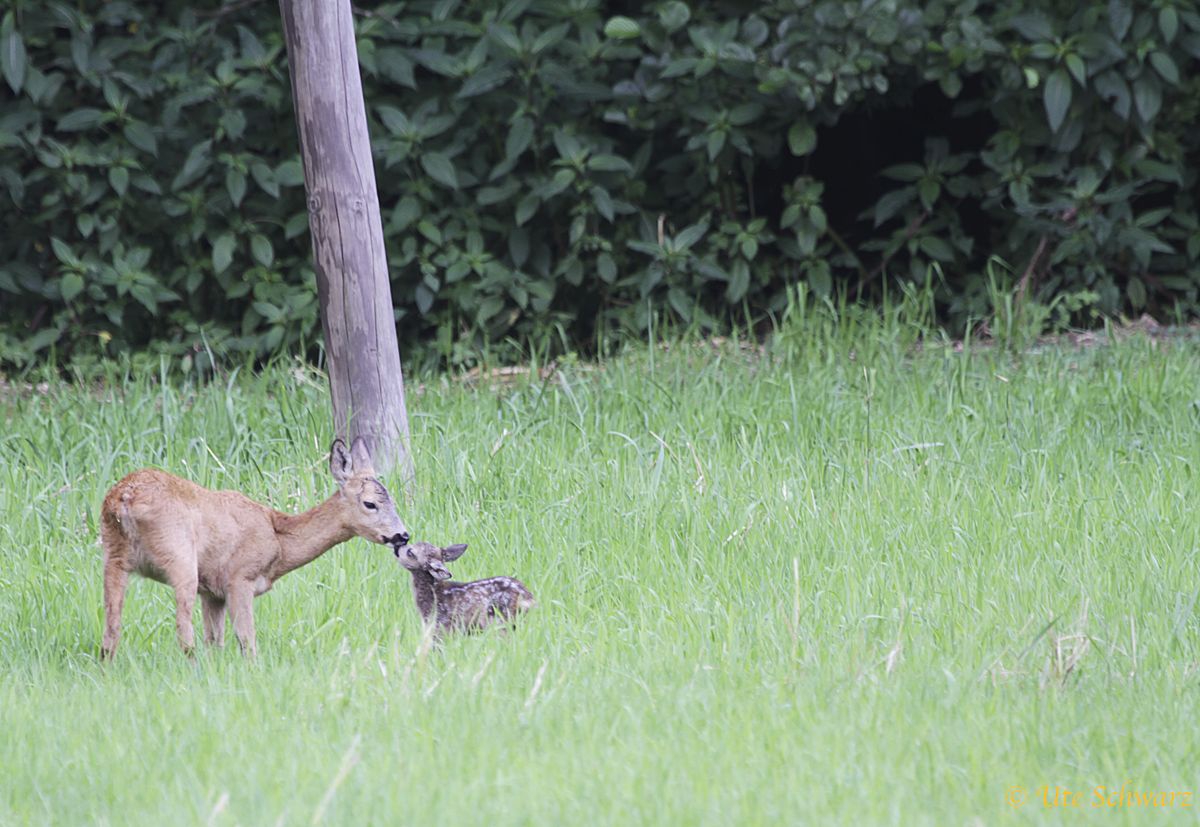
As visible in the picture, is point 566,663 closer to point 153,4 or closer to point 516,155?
point 516,155

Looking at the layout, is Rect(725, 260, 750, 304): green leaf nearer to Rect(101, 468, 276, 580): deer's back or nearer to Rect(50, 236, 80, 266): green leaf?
Rect(50, 236, 80, 266): green leaf

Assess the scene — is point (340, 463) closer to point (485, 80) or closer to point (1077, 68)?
point (485, 80)

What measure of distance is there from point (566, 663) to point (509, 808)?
1.05 meters

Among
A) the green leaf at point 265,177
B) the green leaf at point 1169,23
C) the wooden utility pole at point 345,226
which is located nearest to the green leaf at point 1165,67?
the green leaf at point 1169,23

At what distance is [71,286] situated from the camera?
31.3 ft

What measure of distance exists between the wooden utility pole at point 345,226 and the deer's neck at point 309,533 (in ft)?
5.32

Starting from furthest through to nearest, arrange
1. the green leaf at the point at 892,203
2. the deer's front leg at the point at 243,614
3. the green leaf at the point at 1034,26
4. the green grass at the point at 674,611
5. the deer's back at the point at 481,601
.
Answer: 1. the green leaf at the point at 892,203
2. the green leaf at the point at 1034,26
3. the deer's back at the point at 481,601
4. the deer's front leg at the point at 243,614
5. the green grass at the point at 674,611

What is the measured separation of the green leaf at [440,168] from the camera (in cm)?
948

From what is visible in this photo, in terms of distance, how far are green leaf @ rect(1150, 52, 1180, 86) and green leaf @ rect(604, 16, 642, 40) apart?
3.22 metres

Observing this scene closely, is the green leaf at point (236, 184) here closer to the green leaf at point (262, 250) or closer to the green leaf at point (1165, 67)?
the green leaf at point (262, 250)

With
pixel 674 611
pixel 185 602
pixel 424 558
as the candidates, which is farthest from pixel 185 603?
pixel 674 611

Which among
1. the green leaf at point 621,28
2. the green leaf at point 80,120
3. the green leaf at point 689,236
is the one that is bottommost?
the green leaf at point 689,236

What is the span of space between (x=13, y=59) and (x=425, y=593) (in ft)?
20.0

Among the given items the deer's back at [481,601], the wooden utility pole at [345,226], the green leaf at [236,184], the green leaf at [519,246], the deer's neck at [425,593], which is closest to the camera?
the deer's back at [481,601]
